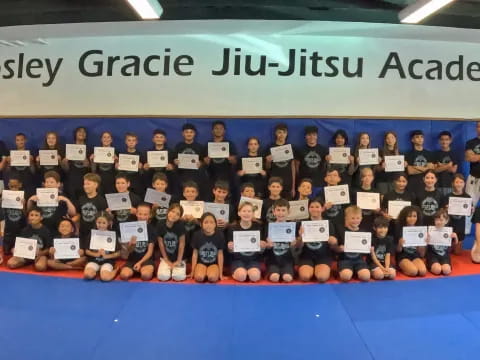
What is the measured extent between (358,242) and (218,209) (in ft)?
5.87

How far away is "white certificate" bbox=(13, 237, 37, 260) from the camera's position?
493 cm

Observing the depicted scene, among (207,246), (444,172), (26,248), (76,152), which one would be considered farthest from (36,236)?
(444,172)

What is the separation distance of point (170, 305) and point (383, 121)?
4.33 m

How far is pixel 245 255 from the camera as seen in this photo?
16.0 feet

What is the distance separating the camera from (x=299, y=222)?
17.6 ft

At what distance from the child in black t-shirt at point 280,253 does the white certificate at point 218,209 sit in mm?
684

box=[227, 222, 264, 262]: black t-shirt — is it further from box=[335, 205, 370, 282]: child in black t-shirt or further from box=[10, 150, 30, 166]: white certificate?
box=[10, 150, 30, 166]: white certificate

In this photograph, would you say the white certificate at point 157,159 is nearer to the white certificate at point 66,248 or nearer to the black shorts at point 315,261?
the white certificate at point 66,248

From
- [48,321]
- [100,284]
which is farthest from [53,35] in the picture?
[48,321]

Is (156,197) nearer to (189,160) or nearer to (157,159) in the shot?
(157,159)

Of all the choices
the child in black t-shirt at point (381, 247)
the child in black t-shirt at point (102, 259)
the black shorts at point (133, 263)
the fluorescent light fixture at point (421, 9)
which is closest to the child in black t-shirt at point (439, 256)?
the child in black t-shirt at point (381, 247)

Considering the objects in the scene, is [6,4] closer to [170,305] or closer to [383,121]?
[170,305]

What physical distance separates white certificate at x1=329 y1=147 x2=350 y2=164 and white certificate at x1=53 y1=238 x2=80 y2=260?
3.67 metres

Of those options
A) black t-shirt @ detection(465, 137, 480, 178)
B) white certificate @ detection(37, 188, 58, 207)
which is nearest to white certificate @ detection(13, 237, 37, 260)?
white certificate @ detection(37, 188, 58, 207)
